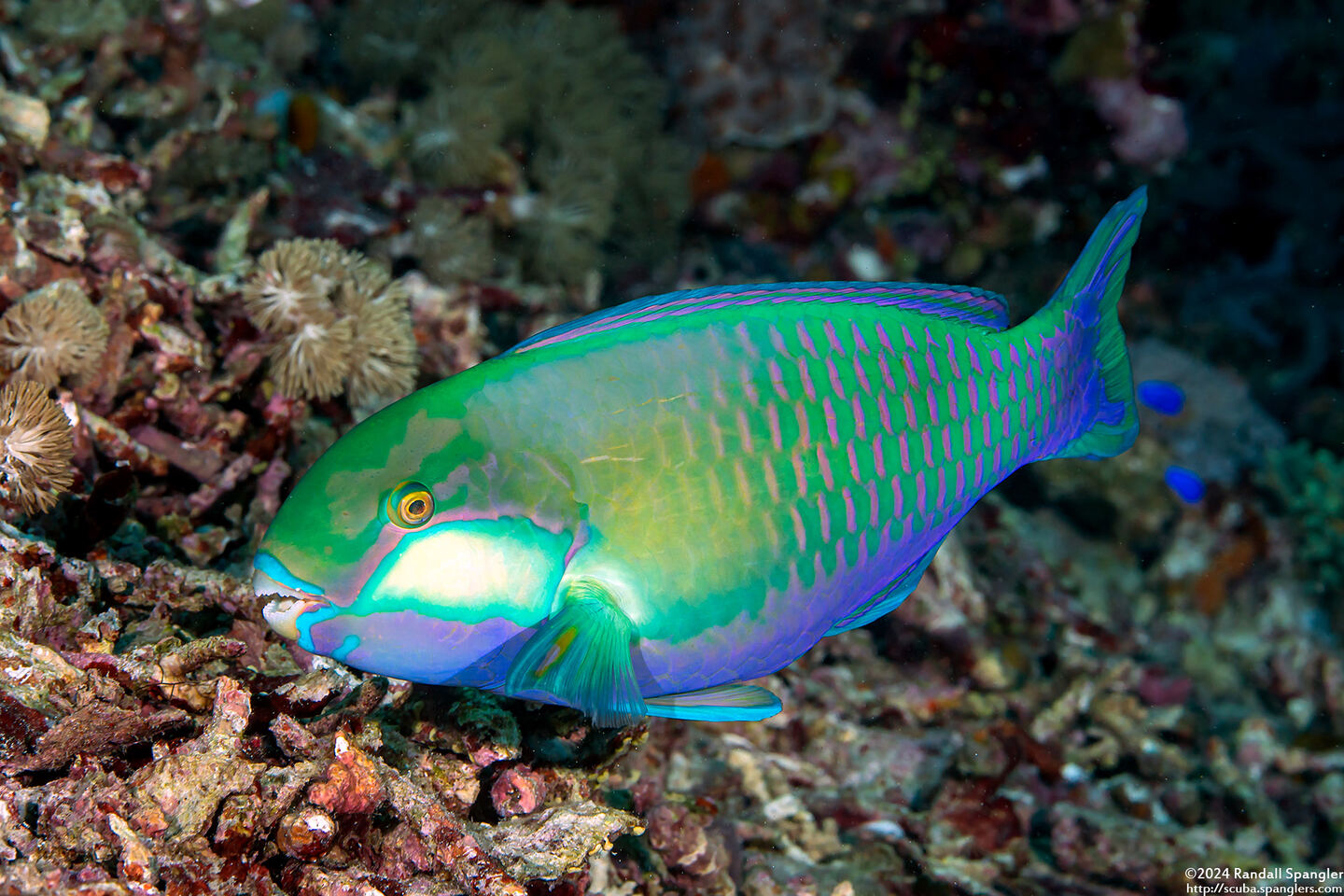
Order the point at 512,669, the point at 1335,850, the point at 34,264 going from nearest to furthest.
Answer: the point at 512,669 → the point at 34,264 → the point at 1335,850

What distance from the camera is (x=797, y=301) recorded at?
2180 millimetres

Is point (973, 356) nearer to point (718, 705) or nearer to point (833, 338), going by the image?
point (833, 338)

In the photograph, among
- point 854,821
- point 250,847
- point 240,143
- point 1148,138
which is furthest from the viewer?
point 1148,138

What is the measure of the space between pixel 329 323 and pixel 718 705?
2.56 metres

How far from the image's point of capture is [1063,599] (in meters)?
5.83

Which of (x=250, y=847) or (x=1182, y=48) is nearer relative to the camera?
(x=250, y=847)

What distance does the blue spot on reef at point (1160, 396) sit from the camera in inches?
282

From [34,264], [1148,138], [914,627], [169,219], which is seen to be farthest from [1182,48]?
[34,264]

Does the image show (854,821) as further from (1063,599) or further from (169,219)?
(169,219)

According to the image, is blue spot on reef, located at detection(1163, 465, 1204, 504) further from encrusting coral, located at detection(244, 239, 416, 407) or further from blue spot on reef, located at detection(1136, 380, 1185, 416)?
encrusting coral, located at detection(244, 239, 416, 407)

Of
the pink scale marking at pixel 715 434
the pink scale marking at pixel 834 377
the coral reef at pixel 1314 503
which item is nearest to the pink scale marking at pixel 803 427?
the pink scale marking at pixel 834 377

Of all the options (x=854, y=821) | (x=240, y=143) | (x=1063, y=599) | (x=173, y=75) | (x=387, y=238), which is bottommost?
(x=1063, y=599)

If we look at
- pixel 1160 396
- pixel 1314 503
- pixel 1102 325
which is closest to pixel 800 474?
pixel 1102 325

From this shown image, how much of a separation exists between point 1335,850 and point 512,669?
6265 mm
